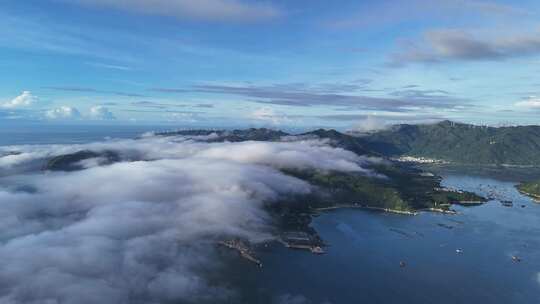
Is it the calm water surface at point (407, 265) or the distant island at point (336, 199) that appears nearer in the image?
the calm water surface at point (407, 265)

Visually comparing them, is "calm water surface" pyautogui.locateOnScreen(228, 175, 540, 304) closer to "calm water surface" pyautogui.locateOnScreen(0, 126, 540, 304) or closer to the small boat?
"calm water surface" pyautogui.locateOnScreen(0, 126, 540, 304)

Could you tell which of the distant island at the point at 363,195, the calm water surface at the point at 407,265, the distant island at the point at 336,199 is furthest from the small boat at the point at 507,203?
the calm water surface at the point at 407,265

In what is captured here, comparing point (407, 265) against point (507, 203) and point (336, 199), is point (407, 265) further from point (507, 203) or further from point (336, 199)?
point (507, 203)

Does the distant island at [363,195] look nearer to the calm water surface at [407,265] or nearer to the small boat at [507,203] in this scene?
the small boat at [507,203]

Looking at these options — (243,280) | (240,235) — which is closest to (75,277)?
(243,280)

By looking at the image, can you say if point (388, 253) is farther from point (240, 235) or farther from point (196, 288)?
point (196, 288)

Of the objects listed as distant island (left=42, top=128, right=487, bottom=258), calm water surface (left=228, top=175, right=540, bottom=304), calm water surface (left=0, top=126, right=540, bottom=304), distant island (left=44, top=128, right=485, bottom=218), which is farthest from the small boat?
calm water surface (left=228, top=175, right=540, bottom=304)

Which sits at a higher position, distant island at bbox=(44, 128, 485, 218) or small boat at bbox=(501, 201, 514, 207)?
distant island at bbox=(44, 128, 485, 218)

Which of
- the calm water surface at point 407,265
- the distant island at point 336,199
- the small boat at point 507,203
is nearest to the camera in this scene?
the calm water surface at point 407,265

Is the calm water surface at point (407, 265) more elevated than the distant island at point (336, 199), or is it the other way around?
the distant island at point (336, 199)

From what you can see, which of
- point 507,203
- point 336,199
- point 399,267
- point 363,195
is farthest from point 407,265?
point 507,203

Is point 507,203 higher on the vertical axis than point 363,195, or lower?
lower
